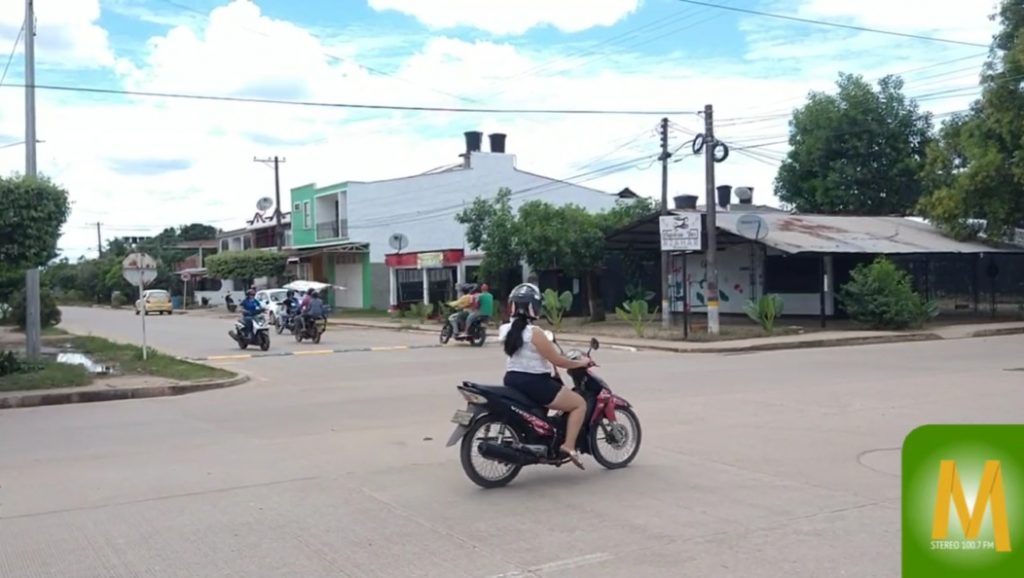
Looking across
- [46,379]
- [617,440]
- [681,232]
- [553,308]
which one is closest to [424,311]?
[553,308]

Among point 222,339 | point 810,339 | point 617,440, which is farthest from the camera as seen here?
point 222,339

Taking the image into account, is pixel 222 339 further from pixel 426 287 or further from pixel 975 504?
pixel 975 504

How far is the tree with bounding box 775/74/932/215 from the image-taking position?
48.2 m

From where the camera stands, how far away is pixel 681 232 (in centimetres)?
2652

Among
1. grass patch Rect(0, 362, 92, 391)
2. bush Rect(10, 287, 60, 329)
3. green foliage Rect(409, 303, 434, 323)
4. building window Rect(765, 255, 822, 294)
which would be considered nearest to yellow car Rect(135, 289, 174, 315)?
bush Rect(10, 287, 60, 329)

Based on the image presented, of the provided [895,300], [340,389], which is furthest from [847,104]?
[340,389]

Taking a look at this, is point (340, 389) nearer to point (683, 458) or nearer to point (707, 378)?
point (707, 378)

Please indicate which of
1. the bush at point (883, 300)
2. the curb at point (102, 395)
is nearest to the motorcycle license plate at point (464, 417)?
the curb at point (102, 395)

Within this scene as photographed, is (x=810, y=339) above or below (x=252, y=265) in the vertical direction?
below

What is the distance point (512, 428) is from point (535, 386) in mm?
404

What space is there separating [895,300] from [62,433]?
74.8 feet

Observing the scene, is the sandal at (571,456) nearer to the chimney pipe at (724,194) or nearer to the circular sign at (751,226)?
the circular sign at (751,226)

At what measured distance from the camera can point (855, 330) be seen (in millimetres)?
27578

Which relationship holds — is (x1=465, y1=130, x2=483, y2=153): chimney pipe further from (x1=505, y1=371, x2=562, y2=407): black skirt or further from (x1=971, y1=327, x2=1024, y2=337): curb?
(x1=505, y1=371, x2=562, y2=407): black skirt
